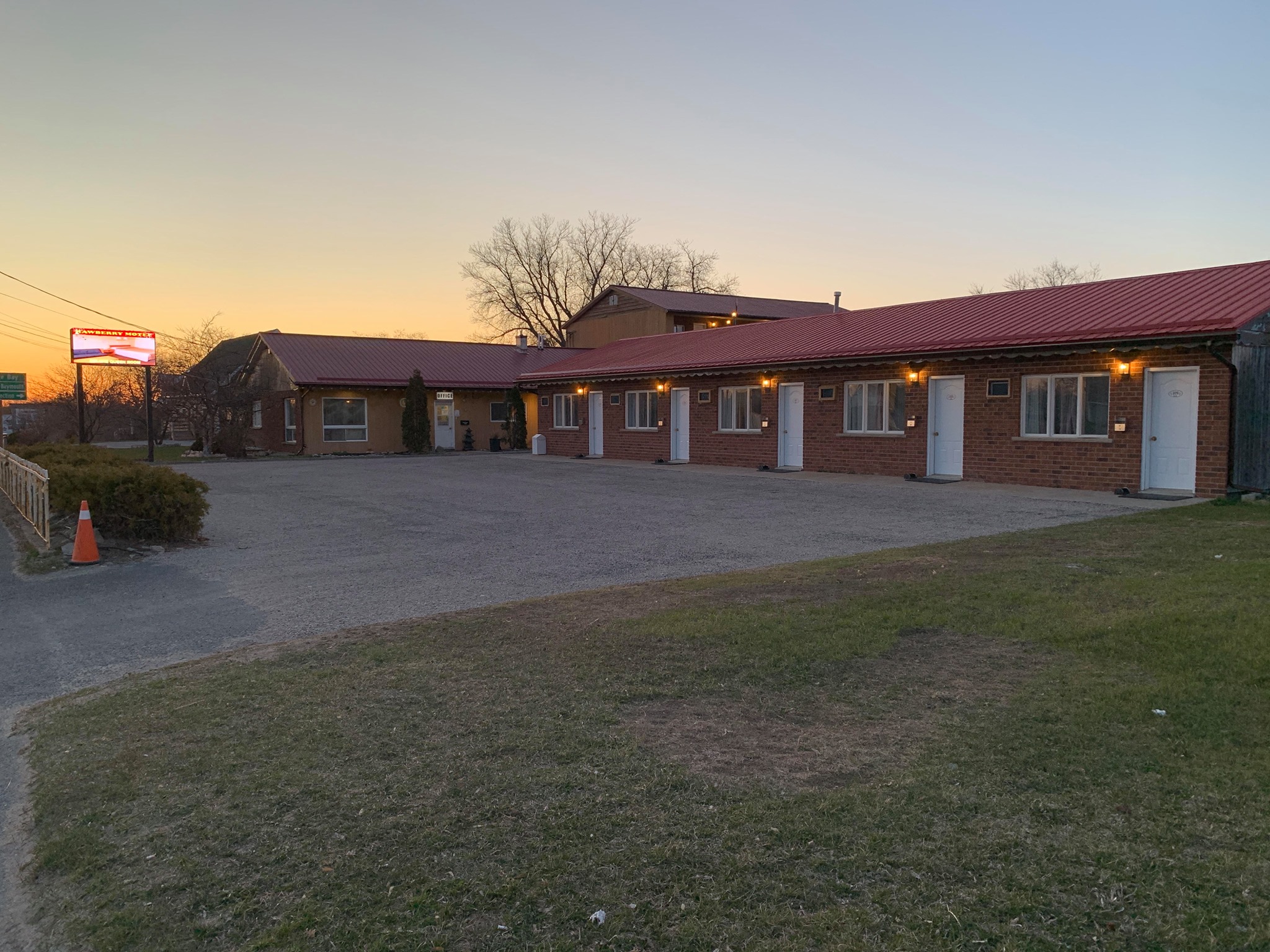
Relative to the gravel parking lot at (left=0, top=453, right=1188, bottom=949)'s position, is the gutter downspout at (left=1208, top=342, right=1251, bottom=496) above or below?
above

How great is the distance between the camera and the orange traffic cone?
1106cm

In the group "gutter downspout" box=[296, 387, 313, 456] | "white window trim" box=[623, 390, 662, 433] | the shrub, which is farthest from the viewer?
"gutter downspout" box=[296, 387, 313, 456]

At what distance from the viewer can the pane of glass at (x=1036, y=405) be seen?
18047 millimetres

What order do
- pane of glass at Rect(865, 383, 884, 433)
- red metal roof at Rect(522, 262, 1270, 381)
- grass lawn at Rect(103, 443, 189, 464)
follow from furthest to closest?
grass lawn at Rect(103, 443, 189, 464) < pane of glass at Rect(865, 383, 884, 433) < red metal roof at Rect(522, 262, 1270, 381)

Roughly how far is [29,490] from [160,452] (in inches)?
1118

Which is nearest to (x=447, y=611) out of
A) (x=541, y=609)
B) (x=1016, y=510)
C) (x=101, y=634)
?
(x=541, y=609)

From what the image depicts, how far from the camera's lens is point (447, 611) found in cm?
764

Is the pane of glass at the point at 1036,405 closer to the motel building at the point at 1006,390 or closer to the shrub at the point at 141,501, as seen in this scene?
the motel building at the point at 1006,390

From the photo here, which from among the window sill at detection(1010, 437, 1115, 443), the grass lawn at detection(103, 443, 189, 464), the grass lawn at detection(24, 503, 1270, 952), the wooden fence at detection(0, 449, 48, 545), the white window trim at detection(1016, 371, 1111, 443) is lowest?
the grass lawn at detection(103, 443, 189, 464)

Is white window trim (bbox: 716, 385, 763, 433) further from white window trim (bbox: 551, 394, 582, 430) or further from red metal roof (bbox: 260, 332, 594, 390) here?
red metal roof (bbox: 260, 332, 594, 390)

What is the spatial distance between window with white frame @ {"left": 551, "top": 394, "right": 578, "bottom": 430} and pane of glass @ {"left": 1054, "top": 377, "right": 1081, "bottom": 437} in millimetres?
17670

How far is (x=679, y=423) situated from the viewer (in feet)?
89.7

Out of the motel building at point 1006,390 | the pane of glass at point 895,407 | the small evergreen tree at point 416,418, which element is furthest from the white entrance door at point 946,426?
the small evergreen tree at point 416,418

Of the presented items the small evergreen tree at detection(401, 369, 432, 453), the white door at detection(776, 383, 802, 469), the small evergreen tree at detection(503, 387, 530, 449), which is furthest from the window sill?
the small evergreen tree at detection(401, 369, 432, 453)
